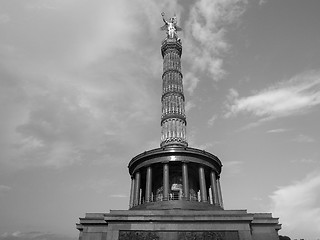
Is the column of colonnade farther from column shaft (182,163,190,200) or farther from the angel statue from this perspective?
the angel statue

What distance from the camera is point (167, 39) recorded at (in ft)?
123

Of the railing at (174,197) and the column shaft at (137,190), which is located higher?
the column shaft at (137,190)

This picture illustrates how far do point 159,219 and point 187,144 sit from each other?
11809mm

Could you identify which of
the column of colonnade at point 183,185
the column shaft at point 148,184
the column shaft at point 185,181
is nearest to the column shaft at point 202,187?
the column of colonnade at point 183,185

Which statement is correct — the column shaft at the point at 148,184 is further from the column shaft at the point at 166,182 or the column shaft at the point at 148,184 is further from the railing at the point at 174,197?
the column shaft at the point at 166,182

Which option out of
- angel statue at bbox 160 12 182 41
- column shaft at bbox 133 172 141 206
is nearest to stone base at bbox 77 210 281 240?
column shaft at bbox 133 172 141 206

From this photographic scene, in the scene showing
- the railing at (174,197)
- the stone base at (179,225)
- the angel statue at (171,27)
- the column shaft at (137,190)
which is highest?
the angel statue at (171,27)

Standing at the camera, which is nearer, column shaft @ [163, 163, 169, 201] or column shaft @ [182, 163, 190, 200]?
column shaft @ [163, 163, 169, 201]

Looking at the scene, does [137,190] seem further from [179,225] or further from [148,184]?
[179,225]

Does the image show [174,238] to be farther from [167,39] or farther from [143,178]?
[167,39]

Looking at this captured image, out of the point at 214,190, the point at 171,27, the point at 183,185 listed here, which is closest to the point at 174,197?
the point at 183,185

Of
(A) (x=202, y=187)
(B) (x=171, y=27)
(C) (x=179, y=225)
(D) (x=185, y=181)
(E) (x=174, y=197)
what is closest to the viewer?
(C) (x=179, y=225)

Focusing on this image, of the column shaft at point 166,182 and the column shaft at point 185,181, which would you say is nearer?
the column shaft at point 166,182

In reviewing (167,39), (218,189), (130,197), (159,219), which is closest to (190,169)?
(218,189)
